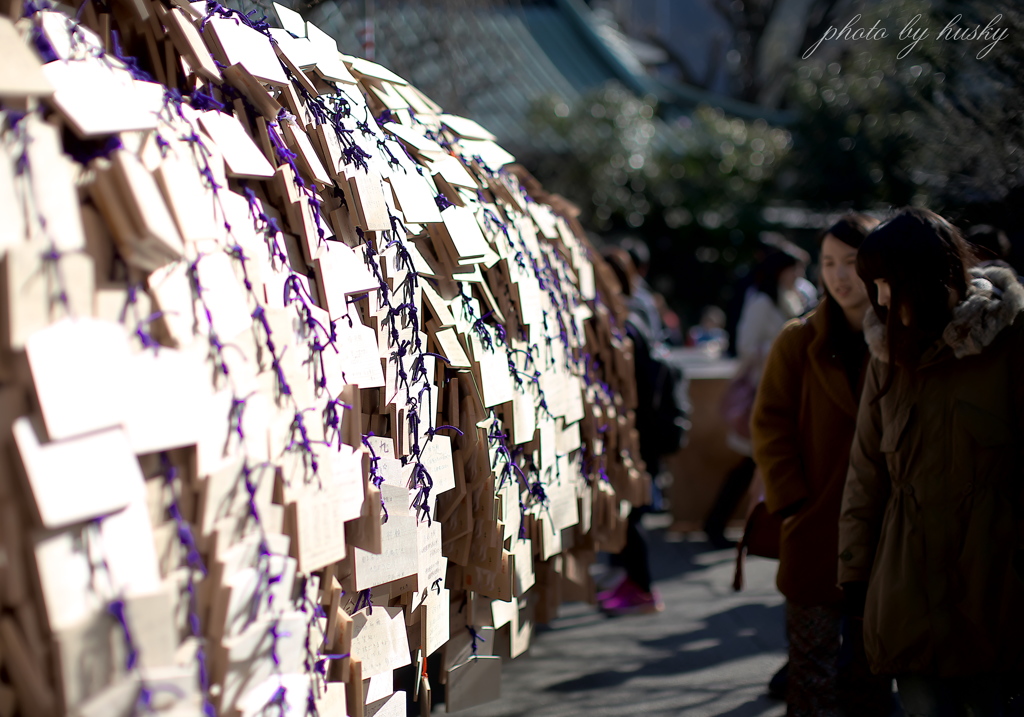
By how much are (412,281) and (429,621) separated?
0.71m

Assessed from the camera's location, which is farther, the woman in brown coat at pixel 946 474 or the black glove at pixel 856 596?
the black glove at pixel 856 596

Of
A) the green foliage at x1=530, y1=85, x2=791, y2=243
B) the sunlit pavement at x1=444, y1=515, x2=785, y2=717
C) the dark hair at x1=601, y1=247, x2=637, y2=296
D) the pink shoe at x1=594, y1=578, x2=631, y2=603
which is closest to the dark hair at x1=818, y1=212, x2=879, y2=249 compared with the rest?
the dark hair at x1=601, y1=247, x2=637, y2=296

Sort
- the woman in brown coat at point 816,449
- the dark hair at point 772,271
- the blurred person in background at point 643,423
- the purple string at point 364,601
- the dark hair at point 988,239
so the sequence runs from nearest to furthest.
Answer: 1. the purple string at point 364,601
2. the woman in brown coat at point 816,449
3. the dark hair at point 988,239
4. the blurred person in background at point 643,423
5. the dark hair at point 772,271

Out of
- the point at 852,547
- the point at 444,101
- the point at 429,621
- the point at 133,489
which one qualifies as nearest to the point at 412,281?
the point at 429,621

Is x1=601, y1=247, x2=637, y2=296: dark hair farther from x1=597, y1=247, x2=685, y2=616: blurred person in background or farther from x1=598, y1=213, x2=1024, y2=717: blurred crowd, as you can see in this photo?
x1=598, y1=213, x2=1024, y2=717: blurred crowd

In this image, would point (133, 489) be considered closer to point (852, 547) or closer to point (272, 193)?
point (272, 193)

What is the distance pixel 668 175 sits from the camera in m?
15.3

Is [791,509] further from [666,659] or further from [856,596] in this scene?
[666,659]

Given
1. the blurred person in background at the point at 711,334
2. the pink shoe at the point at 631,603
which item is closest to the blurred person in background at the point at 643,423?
the pink shoe at the point at 631,603

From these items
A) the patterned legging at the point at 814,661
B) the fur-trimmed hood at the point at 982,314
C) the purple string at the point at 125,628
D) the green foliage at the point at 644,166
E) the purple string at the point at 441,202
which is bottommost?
the patterned legging at the point at 814,661

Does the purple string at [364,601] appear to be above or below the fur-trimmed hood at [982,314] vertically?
below

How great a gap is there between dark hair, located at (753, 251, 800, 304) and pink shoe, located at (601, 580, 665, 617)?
67.5 inches

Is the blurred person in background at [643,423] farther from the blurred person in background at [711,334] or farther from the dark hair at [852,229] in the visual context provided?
the blurred person in background at [711,334]

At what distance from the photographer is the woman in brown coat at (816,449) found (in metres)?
2.70
